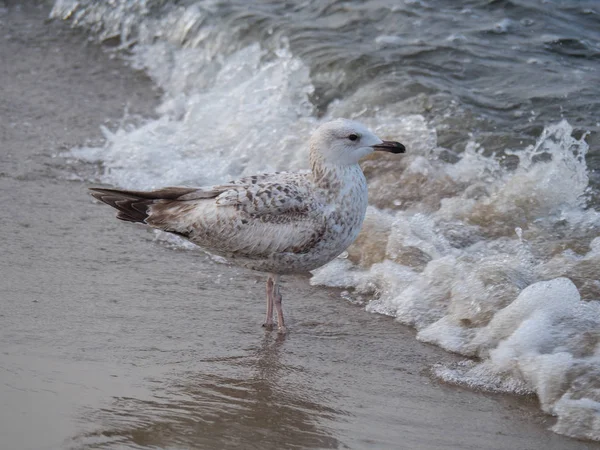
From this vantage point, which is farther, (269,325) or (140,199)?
(140,199)

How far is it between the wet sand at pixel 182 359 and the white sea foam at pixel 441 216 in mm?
219

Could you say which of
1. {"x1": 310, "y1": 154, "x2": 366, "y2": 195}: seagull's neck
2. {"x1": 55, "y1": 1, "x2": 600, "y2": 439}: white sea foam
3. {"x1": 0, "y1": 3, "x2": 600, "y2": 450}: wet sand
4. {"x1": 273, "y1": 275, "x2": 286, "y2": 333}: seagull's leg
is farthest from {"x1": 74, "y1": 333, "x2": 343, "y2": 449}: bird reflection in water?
{"x1": 310, "y1": 154, "x2": 366, "y2": 195}: seagull's neck

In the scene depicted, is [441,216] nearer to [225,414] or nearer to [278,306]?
[278,306]

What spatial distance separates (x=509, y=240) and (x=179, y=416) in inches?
116

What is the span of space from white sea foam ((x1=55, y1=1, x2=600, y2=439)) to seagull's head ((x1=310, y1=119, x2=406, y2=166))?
2.96 ft

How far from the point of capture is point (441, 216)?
6.51 m

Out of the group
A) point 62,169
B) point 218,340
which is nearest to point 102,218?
point 62,169

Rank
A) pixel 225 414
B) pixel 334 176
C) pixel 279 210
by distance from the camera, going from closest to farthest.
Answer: pixel 225 414 → pixel 279 210 → pixel 334 176

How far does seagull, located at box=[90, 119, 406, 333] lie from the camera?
5.07 m

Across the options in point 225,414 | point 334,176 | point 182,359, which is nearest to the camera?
point 225,414

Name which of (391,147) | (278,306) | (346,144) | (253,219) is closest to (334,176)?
(346,144)

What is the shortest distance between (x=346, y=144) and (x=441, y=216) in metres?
1.50

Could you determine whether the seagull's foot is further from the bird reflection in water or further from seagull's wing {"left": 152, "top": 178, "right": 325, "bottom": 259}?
the bird reflection in water

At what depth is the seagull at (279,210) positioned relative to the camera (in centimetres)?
507
